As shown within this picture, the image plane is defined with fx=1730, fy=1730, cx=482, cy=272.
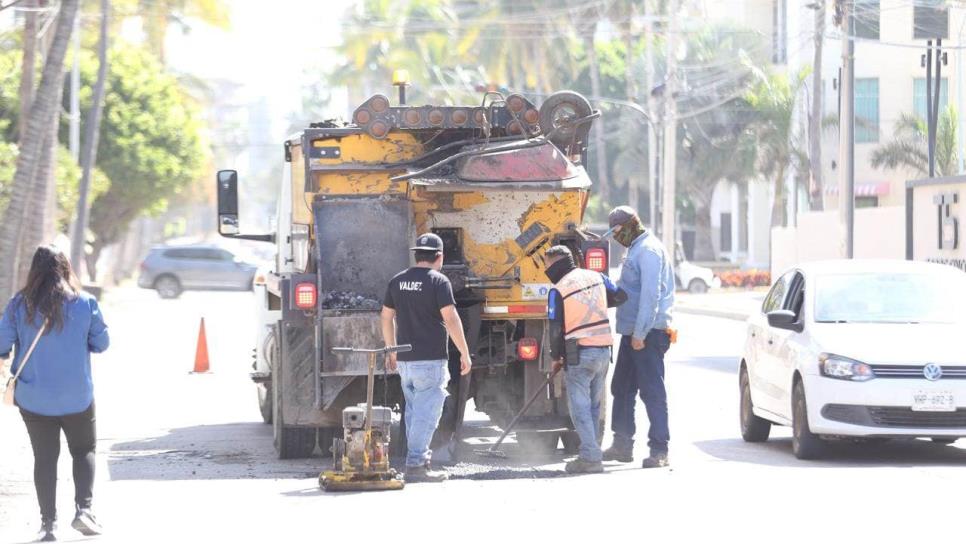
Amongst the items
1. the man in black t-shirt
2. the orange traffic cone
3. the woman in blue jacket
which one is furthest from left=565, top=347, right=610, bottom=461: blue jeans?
the orange traffic cone

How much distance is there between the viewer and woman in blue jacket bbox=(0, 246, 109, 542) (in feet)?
31.0

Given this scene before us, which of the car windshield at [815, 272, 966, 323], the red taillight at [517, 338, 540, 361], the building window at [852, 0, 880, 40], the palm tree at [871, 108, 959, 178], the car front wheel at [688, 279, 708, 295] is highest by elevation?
the building window at [852, 0, 880, 40]

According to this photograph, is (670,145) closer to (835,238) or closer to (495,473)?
(835,238)

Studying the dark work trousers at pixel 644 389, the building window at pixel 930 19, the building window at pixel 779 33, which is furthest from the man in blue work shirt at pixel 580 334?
the building window at pixel 779 33

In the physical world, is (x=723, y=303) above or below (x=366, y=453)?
below

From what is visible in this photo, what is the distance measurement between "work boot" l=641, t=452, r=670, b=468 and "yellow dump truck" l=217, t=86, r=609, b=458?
37.3 inches

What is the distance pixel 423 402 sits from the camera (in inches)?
456

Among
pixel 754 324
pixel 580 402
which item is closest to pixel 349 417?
pixel 580 402

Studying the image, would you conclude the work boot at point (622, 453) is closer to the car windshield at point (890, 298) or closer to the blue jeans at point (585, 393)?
the blue jeans at point (585, 393)

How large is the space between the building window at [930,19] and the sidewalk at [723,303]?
7863 millimetres

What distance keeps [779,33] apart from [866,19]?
2415cm

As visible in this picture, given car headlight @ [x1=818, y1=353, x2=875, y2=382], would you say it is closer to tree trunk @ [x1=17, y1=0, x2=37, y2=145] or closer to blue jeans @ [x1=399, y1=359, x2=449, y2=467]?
blue jeans @ [x1=399, y1=359, x2=449, y2=467]

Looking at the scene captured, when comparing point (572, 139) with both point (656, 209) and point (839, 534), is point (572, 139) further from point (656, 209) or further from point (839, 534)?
point (656, 209)

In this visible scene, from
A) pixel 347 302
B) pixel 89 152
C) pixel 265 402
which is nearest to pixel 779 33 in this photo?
pixel 89 152
